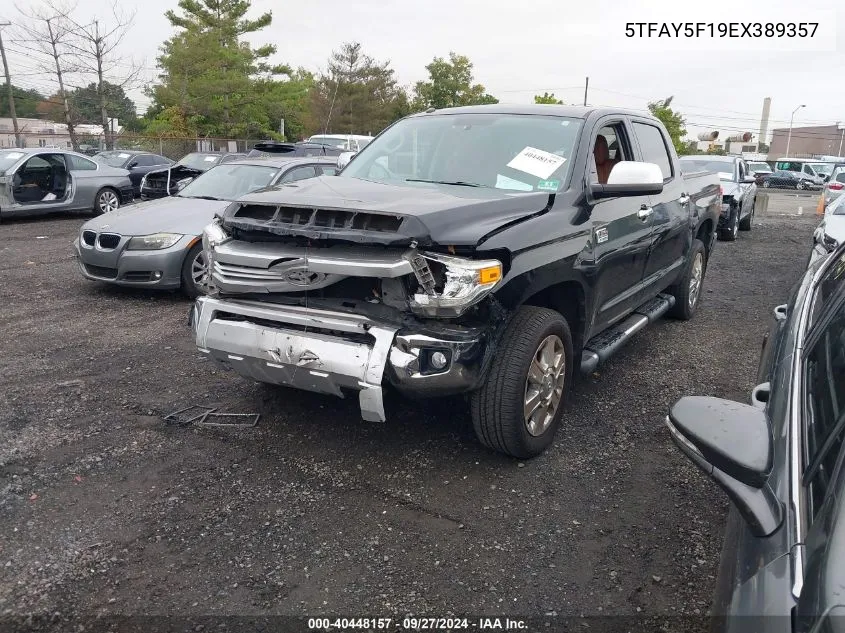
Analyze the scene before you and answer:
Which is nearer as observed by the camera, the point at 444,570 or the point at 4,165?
the point at 444,570

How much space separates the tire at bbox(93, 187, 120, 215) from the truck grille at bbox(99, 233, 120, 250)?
7566mm

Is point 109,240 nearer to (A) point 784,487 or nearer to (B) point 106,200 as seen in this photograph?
(A) point 784,487

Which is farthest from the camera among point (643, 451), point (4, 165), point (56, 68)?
point (56, 68)

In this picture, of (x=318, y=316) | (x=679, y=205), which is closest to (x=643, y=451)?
(x=318, y=316)

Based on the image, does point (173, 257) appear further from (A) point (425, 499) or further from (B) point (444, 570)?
(B) point (444, 570)

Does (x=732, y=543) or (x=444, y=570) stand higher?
(x=732, y=543)

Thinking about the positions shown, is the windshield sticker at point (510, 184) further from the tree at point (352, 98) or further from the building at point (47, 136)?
the tree at point (352, 98)

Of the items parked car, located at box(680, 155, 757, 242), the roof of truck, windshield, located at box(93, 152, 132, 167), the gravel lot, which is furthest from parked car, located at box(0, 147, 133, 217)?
parked car, located at box(680, 155, 757, 242)

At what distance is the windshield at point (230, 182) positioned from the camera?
25.7 feet

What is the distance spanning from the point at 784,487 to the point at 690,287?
5270mm

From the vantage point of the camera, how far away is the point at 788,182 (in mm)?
43219

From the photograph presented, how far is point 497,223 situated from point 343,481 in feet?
5.01

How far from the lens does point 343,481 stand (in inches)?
137

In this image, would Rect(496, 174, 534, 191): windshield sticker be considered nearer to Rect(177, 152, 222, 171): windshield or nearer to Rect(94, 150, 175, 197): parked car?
Rect(177, 152, 222, 171): windshield
